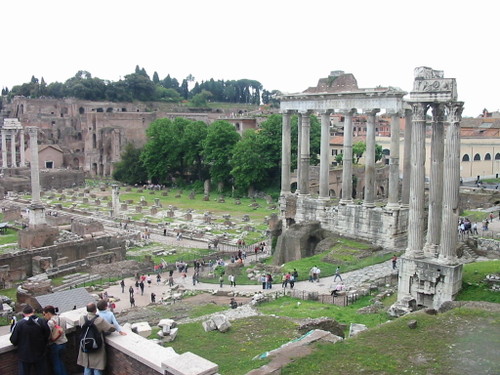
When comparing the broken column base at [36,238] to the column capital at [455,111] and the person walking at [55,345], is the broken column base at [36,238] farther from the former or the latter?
the person walking at [55,345]

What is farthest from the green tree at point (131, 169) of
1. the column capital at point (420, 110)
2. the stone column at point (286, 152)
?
the column capital at point (420, 110)

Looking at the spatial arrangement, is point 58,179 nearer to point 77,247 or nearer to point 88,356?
point 77,247

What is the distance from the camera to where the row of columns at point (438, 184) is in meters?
16.3

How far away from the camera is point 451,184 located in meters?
16.2

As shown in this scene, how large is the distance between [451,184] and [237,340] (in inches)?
312

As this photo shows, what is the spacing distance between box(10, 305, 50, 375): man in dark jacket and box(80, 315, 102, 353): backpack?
471mm

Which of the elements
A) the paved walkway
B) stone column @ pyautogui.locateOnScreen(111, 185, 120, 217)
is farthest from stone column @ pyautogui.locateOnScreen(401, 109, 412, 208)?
stone column @ pyautogui.locateOnScreen(111, 185, 120, 217)

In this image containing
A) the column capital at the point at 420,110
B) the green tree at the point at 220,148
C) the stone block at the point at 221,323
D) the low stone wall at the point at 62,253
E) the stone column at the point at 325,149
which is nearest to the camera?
the stone block at the point at 221,323

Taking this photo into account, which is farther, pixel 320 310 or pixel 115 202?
pixel 115 202

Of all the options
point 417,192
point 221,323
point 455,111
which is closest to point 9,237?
point 221,323

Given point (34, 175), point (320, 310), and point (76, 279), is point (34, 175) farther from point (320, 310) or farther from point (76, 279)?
point (320, 310)

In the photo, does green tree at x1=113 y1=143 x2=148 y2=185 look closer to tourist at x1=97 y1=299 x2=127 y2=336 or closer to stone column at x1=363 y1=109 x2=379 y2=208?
stone column at x1=363 y1=109 x2=379 y2=208

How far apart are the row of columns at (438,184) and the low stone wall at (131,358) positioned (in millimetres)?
11656

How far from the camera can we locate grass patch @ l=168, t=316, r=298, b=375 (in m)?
12.2
